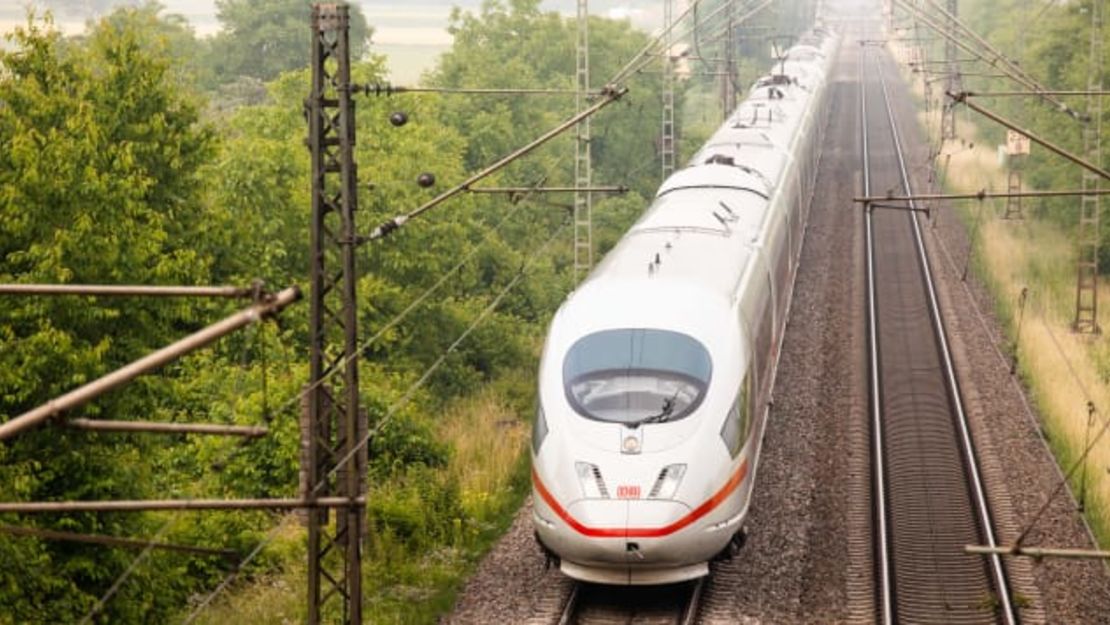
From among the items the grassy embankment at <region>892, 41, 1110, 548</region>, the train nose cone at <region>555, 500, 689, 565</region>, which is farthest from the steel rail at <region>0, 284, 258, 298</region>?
the grassy embankment at <region>892, 41, 1110, 548</region>

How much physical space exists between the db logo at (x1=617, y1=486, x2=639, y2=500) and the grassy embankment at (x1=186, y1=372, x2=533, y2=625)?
2.91m

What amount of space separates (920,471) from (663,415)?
747 cm

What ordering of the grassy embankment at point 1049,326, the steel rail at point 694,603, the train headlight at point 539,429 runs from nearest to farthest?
the steel rail at point 694,603
the train headlight at point 539,429
the grassy embankment at point 1049,326

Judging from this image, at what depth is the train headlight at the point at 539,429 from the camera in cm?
1625

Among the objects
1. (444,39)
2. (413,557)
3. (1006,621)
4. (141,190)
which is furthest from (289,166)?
(444,39)

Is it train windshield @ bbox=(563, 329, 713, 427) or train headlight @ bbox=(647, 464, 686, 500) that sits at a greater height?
train windshield @ bbox=(563, 329, 713, 427)

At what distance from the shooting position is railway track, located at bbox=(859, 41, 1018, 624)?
1731 cm

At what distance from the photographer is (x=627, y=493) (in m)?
15.3

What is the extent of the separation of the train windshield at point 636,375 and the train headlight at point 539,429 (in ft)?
1.29

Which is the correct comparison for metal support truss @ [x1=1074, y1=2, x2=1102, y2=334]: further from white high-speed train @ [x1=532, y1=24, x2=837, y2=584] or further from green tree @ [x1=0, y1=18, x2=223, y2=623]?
green tree @ [x1=0, y1=18, x2=223, y2=623]

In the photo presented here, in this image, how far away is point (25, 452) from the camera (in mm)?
16703

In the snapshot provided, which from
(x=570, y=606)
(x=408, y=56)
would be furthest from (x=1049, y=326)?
(x=408, y=56)

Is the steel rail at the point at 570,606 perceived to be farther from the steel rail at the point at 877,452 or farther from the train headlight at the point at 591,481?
the steel rail at the point at 877,452

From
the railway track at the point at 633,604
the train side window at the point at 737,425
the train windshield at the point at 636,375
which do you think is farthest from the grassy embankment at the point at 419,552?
the train side window at the point at 737,425
